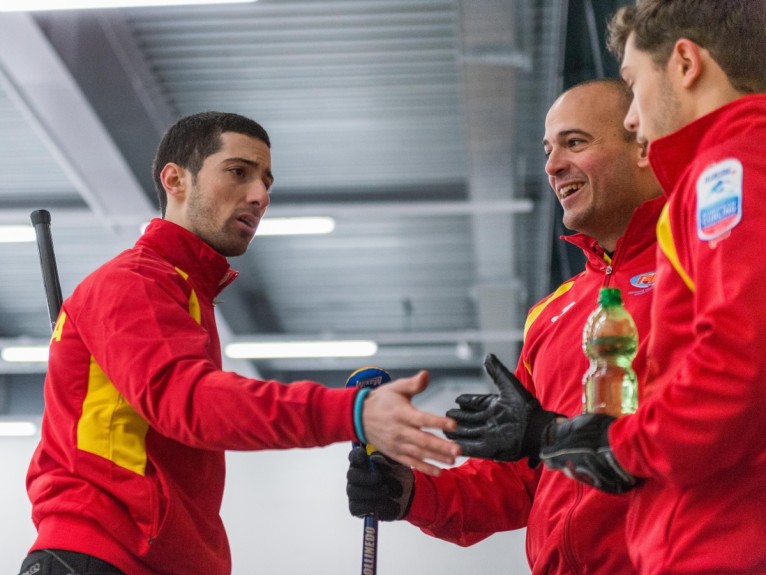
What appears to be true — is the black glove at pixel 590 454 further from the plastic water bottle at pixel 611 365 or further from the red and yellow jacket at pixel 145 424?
the red and yellow jacket at pixel 145 424

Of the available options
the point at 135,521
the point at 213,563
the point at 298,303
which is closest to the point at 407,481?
the point at 213,563

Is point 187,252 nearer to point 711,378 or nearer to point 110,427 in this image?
point 110,427

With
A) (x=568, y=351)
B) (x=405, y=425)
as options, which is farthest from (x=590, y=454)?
(x=568, y=351)

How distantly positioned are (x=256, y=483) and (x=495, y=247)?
20.6 feet

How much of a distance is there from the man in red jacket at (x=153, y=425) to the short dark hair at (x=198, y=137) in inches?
18.1

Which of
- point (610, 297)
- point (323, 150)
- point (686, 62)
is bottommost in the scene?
point (610, 297)

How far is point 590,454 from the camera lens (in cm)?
190

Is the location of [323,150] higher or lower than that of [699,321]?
higher

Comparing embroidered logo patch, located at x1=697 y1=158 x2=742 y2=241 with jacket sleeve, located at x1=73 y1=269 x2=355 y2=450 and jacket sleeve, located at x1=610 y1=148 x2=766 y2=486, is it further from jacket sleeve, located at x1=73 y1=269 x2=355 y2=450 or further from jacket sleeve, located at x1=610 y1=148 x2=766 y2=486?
jacket sleeve, located at x1=73 y1=269 x2=355 y2=450

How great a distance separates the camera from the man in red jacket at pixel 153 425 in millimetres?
2283

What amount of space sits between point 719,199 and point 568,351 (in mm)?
1062

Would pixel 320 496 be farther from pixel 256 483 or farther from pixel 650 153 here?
pixel 650 153

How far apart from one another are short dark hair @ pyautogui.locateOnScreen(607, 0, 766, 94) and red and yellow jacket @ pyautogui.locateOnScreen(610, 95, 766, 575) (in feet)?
0.47

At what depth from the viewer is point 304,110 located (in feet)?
29.5
